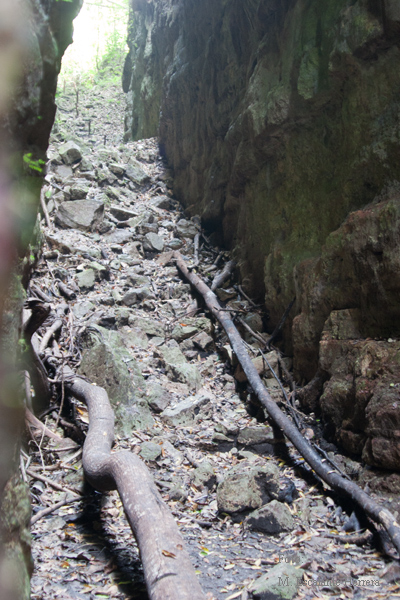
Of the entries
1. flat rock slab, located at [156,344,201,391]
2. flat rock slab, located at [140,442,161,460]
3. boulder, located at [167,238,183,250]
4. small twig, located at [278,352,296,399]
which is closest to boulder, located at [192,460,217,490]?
flat rock slab, located at [140,442,161,460]

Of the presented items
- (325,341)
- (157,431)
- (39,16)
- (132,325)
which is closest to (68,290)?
(132,325)

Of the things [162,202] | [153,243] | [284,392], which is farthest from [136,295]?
[162,202]

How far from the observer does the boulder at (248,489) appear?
3760 millimetres

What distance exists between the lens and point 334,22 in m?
5.57

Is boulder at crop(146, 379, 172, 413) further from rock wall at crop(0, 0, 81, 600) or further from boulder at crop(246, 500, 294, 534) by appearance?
rock wall at crop(0, 0, 81, 600)

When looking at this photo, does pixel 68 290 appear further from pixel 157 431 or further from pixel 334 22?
pixel 334 22

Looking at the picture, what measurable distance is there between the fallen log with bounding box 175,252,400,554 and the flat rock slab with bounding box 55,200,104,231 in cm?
374

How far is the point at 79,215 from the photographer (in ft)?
34.5

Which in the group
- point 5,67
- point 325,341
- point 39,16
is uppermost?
point 39,16

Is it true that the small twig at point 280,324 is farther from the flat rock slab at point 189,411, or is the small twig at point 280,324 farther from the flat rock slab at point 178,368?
the flat rock slab at point 189,411

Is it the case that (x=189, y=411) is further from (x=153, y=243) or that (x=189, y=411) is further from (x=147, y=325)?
(x=153, y=243)

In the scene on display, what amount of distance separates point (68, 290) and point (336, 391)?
5.36 m

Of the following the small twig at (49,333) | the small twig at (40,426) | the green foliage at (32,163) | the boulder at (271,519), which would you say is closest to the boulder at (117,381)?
the small twig at (49,333)

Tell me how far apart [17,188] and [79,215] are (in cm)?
883
